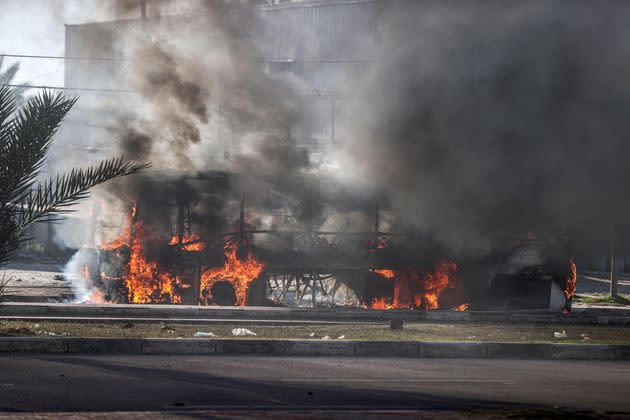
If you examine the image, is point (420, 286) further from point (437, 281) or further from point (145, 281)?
point (145, 281)

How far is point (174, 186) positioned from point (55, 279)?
858 cm

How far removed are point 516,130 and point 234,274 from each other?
6323mm

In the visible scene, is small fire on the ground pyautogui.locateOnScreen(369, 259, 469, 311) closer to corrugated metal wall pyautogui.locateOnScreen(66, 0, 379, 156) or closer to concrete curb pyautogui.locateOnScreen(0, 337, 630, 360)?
concrete curb pyautogui.locateOnScreen(0, 337, 630, 360)

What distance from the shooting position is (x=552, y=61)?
1772 cm

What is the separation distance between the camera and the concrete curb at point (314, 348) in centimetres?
938

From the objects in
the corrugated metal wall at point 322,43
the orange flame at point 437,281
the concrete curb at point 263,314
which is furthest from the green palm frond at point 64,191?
the corrugated metal wall at point 322,43

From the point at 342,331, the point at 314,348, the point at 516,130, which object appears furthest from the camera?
the point at 516,130

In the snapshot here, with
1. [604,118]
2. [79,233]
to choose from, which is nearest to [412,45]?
[604,118]

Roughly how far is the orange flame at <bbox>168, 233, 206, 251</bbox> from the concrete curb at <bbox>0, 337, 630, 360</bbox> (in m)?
6.21

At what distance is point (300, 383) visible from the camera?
7500 mm

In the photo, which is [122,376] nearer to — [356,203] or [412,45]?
[356,203]

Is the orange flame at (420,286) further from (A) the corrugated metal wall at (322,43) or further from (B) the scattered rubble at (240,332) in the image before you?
(A) the corrugated metal wall at (322,43)

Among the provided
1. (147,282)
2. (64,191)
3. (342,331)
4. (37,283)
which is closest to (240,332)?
(342,331)

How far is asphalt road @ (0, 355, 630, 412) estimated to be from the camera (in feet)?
21.1
